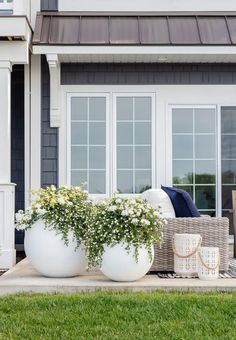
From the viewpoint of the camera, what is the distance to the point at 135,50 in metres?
7.59

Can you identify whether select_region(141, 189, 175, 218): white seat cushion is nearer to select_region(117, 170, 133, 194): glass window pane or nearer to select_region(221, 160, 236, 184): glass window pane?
select_region(117, 170, 133, 194): glass window pane

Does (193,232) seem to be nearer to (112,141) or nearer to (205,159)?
(205,159)

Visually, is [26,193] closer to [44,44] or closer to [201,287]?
[44,44]

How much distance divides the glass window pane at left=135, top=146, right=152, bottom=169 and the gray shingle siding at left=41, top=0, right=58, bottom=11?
6.82 ft

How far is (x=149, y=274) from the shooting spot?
19.1ft

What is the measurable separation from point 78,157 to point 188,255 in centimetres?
304

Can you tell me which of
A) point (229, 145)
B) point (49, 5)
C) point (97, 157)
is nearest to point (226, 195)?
point (229, 145)

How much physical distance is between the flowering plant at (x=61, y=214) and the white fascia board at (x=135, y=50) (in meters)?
2.45

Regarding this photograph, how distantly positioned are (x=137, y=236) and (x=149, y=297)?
2.15 feet

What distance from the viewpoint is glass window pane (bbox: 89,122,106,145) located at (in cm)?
830

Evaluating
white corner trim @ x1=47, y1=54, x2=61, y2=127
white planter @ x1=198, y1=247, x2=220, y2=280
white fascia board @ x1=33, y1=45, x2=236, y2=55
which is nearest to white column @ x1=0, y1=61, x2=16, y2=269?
white fascia board @ x1=33, y1=45, x2=236, y2=55

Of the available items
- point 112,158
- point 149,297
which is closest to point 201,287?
point 149,297

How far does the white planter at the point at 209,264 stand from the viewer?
17.7 feet

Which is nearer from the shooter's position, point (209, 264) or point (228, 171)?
point (209, 264)
